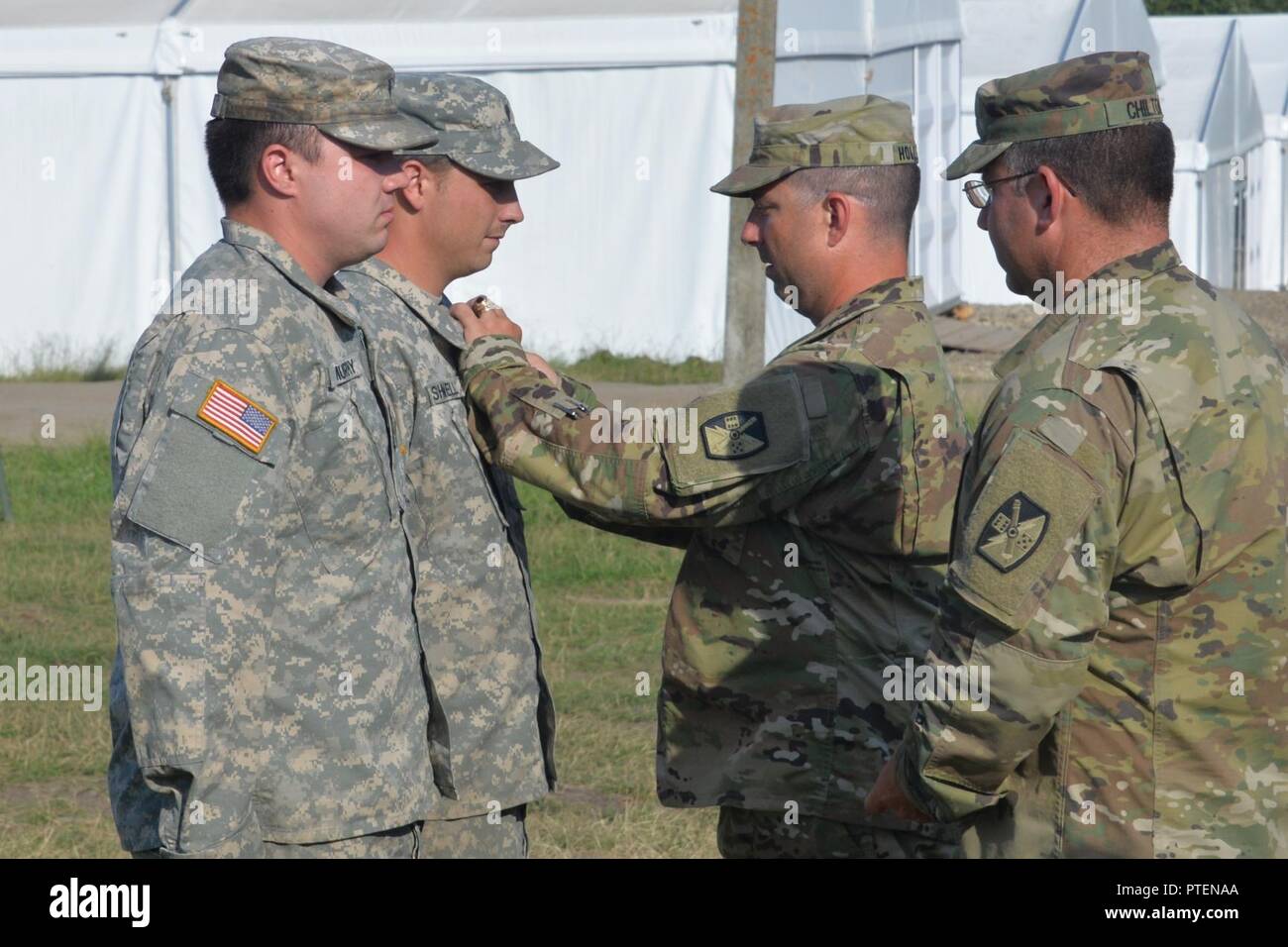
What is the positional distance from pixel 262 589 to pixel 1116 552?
134cm

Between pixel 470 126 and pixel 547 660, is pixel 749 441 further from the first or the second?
pixel 547 660

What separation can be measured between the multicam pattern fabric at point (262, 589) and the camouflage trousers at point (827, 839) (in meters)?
0.70

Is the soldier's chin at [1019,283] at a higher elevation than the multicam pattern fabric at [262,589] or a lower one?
higher

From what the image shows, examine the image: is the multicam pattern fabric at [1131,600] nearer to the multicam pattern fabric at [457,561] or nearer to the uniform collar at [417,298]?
the multicam pattern fabric at [457,561]

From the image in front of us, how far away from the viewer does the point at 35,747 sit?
5777 mm

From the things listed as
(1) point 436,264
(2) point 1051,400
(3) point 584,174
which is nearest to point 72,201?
(3) point 584,174

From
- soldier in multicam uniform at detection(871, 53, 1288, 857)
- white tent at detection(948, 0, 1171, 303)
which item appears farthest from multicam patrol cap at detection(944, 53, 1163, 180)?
white tent at detection(948, 0, 1171, 303)

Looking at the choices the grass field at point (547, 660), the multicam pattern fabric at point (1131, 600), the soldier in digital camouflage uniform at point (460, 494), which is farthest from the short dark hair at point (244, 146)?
the grass field at point (547, 660)

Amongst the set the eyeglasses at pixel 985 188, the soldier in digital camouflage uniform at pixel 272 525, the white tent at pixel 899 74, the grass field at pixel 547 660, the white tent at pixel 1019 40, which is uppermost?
the white tent at pixel 1019 40

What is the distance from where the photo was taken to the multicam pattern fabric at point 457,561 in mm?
3164

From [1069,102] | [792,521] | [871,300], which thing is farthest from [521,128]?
[1069,102]

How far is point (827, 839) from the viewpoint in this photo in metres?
3.26

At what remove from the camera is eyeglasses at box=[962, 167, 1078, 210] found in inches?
106

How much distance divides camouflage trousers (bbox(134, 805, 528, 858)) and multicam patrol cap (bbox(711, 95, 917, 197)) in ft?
4.44
